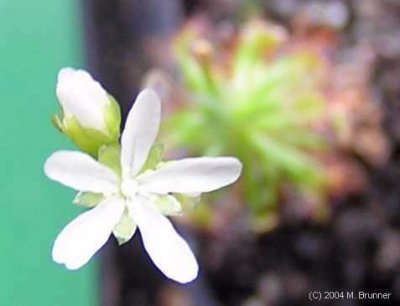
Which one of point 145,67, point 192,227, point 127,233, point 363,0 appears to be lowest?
point 127,233

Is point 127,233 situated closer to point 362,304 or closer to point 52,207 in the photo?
point 52,207

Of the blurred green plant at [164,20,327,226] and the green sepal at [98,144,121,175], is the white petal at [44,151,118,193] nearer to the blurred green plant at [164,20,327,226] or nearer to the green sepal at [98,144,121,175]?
the green sepal at [98,144,121,175]

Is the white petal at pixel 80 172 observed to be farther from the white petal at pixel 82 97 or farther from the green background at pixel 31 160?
the green background at pixel 31 160

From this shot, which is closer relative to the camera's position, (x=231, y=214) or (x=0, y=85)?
(x=0, y=85)

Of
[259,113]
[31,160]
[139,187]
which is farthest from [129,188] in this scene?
[259,113]

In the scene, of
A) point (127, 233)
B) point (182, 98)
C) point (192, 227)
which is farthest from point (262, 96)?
point (127, 233)

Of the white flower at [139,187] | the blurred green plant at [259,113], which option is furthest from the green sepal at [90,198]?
the blurred green plant at [259,113]
